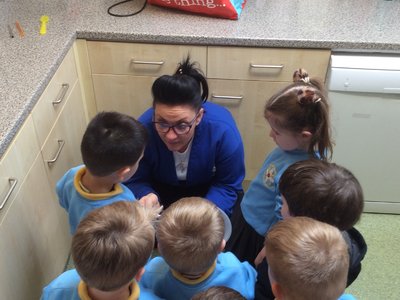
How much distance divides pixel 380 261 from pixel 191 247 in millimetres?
1275

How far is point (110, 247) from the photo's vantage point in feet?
2.61

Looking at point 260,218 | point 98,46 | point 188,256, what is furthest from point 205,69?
point 188,256

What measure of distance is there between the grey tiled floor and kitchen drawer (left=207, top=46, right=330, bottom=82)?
0.79 m

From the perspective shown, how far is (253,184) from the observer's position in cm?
137

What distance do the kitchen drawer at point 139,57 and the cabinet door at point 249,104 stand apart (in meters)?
0.14

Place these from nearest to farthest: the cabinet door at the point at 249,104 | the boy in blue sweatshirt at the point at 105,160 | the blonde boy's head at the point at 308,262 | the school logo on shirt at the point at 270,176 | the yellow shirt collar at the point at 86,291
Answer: the blonde boy's head at the point at 308,262 < the yellow shirt collar at the point at 86,291 < the boy in blue sweatshirt at the point at 105,160 < the school logo on shirt at the point at 270,176 < the cabinet door at the point at 249,104

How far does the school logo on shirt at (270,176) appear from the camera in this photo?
4.14 feet

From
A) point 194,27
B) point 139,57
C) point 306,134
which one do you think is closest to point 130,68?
point 139,57

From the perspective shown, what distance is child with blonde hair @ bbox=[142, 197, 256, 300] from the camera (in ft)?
2.84

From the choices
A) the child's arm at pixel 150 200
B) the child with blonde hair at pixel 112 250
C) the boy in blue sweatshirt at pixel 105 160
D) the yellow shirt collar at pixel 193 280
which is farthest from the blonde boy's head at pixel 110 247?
the child's arm at pixel 150 200

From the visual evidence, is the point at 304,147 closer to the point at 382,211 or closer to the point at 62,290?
the point at 62,290

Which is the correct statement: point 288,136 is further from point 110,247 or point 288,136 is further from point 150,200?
point 110,247

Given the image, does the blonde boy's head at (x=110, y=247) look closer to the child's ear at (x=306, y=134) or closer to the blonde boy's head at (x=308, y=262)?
the blonde boy's head at (x=308, y=262)

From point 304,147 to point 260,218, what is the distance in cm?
28
